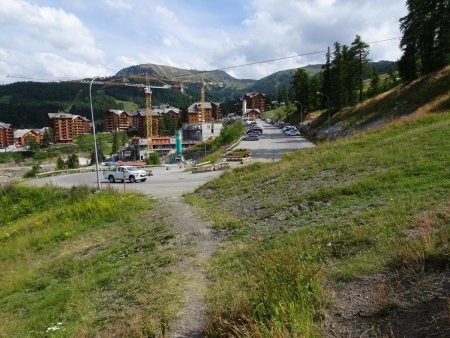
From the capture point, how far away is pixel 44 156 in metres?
159

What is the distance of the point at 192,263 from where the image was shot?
9.83m

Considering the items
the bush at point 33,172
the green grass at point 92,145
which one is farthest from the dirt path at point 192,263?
the green grass at point 92,145

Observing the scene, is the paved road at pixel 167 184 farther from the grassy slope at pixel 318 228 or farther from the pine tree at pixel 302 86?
the pine tree at pixel 302 86

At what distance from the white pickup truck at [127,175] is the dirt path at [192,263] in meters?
19.4

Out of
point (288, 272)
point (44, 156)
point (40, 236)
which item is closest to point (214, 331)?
point (288, 272)

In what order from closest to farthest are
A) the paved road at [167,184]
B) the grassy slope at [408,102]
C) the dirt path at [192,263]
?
the dirt path at [192,263], the paved road at [167,184], the grassy slope at [408,102]

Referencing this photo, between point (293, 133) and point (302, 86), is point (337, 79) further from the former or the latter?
point (302, 86)

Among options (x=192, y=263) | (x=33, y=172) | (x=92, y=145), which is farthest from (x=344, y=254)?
(x=92, y=145)

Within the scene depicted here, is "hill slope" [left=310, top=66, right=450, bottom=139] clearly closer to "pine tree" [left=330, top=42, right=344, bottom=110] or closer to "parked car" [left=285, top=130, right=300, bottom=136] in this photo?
"pine tree" [left=330, top=42, right=344, bottom=110]

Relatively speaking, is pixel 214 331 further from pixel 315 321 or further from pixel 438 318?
pixel 438 318

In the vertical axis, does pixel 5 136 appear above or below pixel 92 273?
above

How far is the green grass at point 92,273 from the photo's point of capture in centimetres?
742

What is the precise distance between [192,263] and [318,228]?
3.56m

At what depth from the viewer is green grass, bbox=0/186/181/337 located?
742 cm
